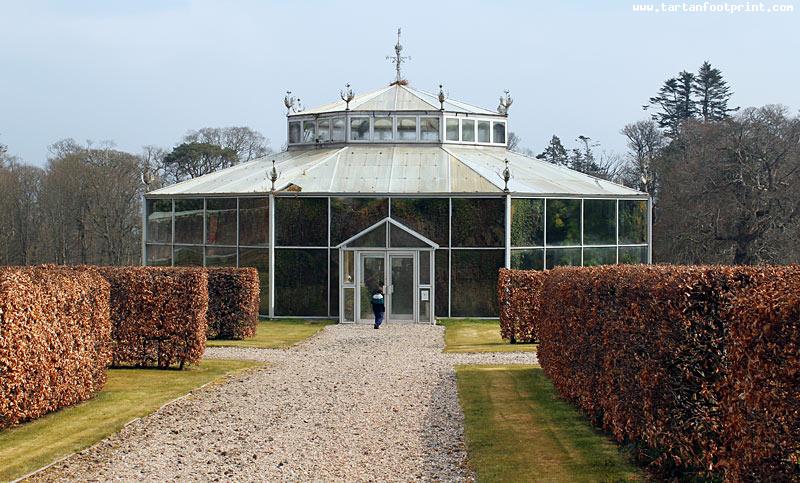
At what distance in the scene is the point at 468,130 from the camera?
38.9 meters

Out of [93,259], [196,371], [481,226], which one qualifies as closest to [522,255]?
[481,226]

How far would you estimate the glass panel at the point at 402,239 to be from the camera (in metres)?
31.0

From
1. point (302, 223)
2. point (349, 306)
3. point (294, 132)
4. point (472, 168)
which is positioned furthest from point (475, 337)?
point (294, 132)

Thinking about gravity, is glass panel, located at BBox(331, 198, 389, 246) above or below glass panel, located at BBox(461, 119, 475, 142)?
below

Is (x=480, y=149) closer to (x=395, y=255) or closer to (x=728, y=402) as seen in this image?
(x=395, y=255)

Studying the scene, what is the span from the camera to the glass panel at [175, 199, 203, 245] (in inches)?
1332

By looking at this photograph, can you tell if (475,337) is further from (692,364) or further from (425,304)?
(692,364)

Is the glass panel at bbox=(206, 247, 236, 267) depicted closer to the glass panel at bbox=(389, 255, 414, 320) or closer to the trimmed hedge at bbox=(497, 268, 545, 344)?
the glass panel at bbox=(389, 255, 414, 320)

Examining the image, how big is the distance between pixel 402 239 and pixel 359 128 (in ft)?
27.4

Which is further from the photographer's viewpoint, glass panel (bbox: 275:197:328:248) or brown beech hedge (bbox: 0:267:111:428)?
glass panel (bbox: 275:197:328:248)

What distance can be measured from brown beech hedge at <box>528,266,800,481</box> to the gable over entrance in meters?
16.1

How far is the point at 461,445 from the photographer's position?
12016 mm

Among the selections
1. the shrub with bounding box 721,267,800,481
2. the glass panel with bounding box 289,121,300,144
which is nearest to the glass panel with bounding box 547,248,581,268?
the glass panel with bounding box 289,121,300,144

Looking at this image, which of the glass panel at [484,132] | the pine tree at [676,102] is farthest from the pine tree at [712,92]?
the glass panel at [484,132]
